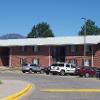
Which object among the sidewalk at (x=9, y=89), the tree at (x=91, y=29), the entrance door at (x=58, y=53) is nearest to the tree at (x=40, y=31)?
the tree at (x=91, y=29)

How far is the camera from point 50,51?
8062 cm

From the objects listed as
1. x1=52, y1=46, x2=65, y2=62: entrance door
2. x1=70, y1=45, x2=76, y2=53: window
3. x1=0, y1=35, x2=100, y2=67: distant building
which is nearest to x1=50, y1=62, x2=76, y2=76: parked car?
x1=0, y1=35, x2=100, y2=67: distant building

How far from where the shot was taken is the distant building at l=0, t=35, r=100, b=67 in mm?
75000

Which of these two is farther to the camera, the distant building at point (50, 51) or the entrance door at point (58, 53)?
the entrance door at point (58, 53)

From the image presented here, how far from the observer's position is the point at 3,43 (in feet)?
289

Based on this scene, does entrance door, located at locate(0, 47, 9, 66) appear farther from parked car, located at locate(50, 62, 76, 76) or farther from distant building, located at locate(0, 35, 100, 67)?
parked car, located at locate(50, 62, 76, 76)

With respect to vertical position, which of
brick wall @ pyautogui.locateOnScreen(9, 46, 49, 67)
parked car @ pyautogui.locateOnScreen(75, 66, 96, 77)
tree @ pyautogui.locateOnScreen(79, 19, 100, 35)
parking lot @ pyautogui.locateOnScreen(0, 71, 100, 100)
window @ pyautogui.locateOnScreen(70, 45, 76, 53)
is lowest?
parking lot @ pyautogui.locateOnScreen(0, 71, 100, 100)

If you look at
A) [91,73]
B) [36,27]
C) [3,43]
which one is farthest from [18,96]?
[36,27]

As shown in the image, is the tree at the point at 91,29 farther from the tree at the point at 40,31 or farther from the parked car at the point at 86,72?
the parked car at the point at 86,72

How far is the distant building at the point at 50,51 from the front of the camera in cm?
7500

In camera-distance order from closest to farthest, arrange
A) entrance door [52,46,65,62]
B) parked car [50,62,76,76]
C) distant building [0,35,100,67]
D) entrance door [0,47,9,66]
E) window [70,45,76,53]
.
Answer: parked car [50,62,76,76]
distant building [0,35,100,67]
window [70,45,76,53]
entrance door [52,46,65,62]
entrance door [0,47,9,66]

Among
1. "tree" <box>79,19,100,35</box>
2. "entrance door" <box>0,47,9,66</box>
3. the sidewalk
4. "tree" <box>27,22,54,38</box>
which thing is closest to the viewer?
the sidewalk

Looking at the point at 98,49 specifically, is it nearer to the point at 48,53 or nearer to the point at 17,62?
the point at 48,53

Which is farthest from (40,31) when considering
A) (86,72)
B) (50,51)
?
(86,72)
